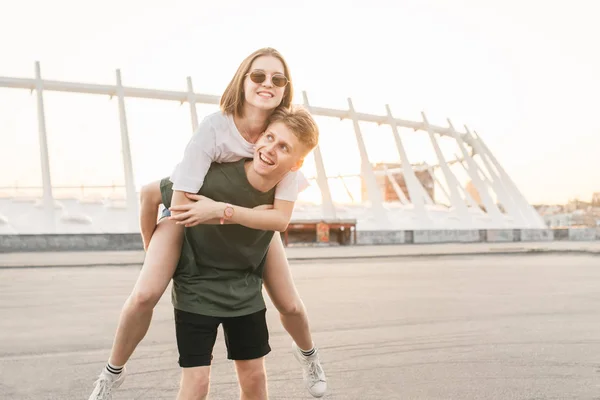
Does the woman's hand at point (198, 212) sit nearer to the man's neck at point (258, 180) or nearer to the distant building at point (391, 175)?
the man's neck at point (258, 180)

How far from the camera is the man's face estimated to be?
2559mm

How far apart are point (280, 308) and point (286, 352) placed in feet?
6.35

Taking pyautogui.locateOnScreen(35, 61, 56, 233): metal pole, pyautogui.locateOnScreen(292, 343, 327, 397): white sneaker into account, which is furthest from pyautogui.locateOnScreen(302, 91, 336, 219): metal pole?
pyautogui.locateOnScreen(292, 343, 327, 397): white sneaker

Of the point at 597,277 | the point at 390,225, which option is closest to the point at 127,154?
the point at 390,225

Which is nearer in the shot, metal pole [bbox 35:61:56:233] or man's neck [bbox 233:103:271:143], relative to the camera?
man's neck [bbox 233:103:271:143]

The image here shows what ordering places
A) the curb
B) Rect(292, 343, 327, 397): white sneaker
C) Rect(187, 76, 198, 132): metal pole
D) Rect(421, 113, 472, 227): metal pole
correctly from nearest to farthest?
Rect(292, 343, 327, 397): white sneaker → the curb → Rect(187, 76, 198, 132): metal pole → Rect(421, 113, 472, 227): metal pole

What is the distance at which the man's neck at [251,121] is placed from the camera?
270cm

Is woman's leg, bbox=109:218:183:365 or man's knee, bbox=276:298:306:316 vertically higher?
woman's leg, bbox=109:218:183:365

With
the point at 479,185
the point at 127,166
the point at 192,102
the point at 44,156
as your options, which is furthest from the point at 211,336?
the point at 479,185

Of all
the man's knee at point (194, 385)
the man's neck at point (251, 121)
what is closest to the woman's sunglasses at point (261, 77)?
the man's neck at point (251, 121)

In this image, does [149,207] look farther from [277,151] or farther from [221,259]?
[277,151]

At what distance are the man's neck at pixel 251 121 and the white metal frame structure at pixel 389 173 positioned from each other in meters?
17.8

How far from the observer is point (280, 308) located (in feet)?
9.87

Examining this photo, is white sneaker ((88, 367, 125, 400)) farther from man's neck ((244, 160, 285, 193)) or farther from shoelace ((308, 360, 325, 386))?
man's neck ((244, 160, 285, 193))
